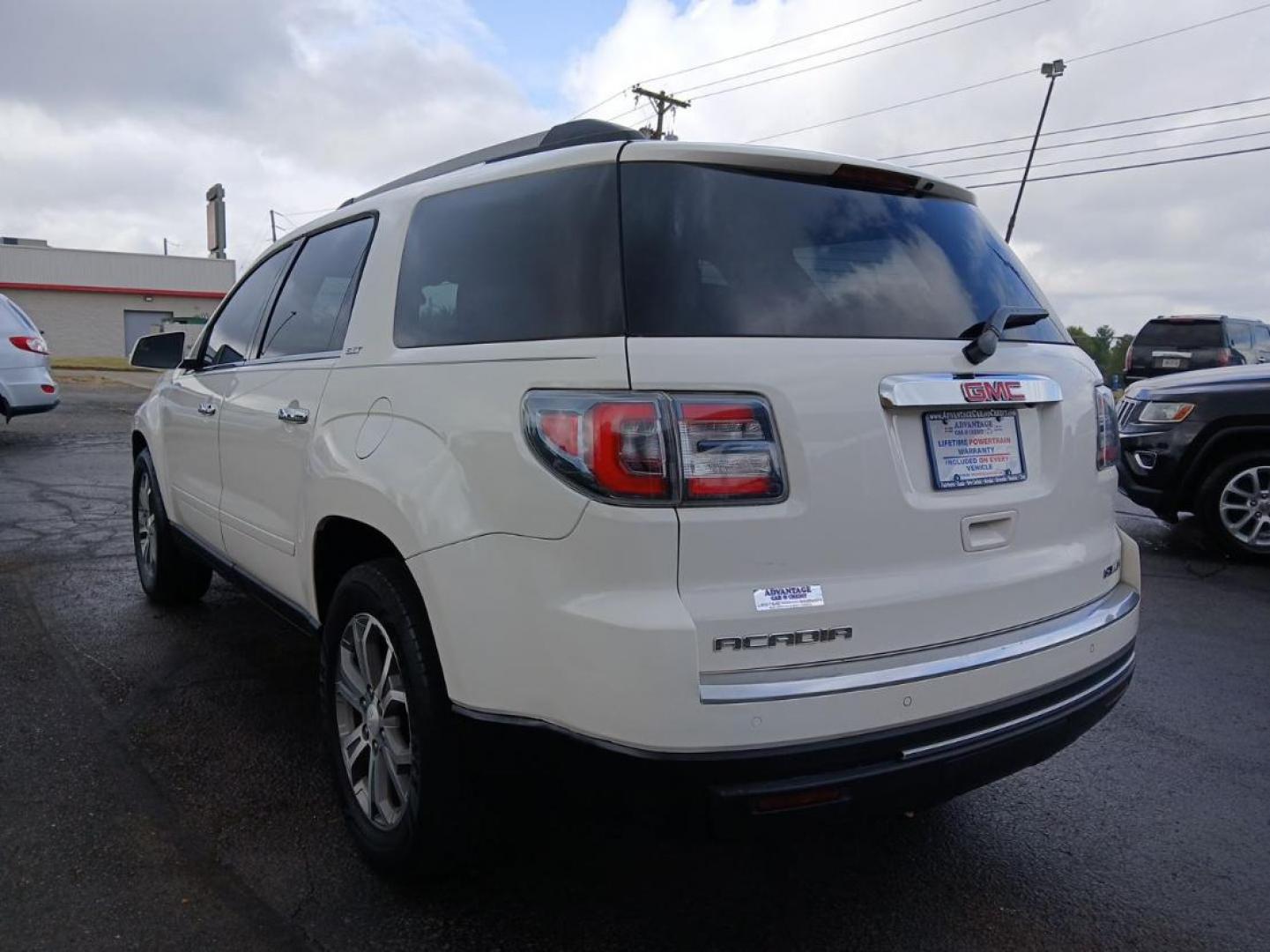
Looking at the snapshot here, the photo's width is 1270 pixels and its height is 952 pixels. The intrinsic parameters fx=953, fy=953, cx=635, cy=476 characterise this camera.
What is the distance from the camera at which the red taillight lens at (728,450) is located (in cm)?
194

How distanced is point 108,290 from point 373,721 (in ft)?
163

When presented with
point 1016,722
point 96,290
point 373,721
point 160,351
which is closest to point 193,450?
point 160,351

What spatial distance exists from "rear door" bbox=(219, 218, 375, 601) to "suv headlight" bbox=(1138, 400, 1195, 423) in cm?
590

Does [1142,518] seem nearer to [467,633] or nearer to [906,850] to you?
[906,850]

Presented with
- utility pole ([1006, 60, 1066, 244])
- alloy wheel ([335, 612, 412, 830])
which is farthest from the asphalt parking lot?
utility pole ([1006, 60, 1066, 244])

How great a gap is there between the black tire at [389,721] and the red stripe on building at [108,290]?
4526 cm

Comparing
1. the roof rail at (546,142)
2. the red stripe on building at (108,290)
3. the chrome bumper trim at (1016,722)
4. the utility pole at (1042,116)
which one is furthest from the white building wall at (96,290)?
the chrome bumper trim at (1016,722)

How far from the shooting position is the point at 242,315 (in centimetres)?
420

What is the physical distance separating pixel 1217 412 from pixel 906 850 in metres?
5.11

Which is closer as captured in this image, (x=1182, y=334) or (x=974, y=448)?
(x=974, y=448)

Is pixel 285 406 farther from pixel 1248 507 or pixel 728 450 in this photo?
pixel 1248 507

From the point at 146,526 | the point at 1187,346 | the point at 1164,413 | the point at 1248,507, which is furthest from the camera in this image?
the point at 1187,346

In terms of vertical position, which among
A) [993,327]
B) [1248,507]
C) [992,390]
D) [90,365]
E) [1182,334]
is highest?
[90,365]

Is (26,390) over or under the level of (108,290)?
under
